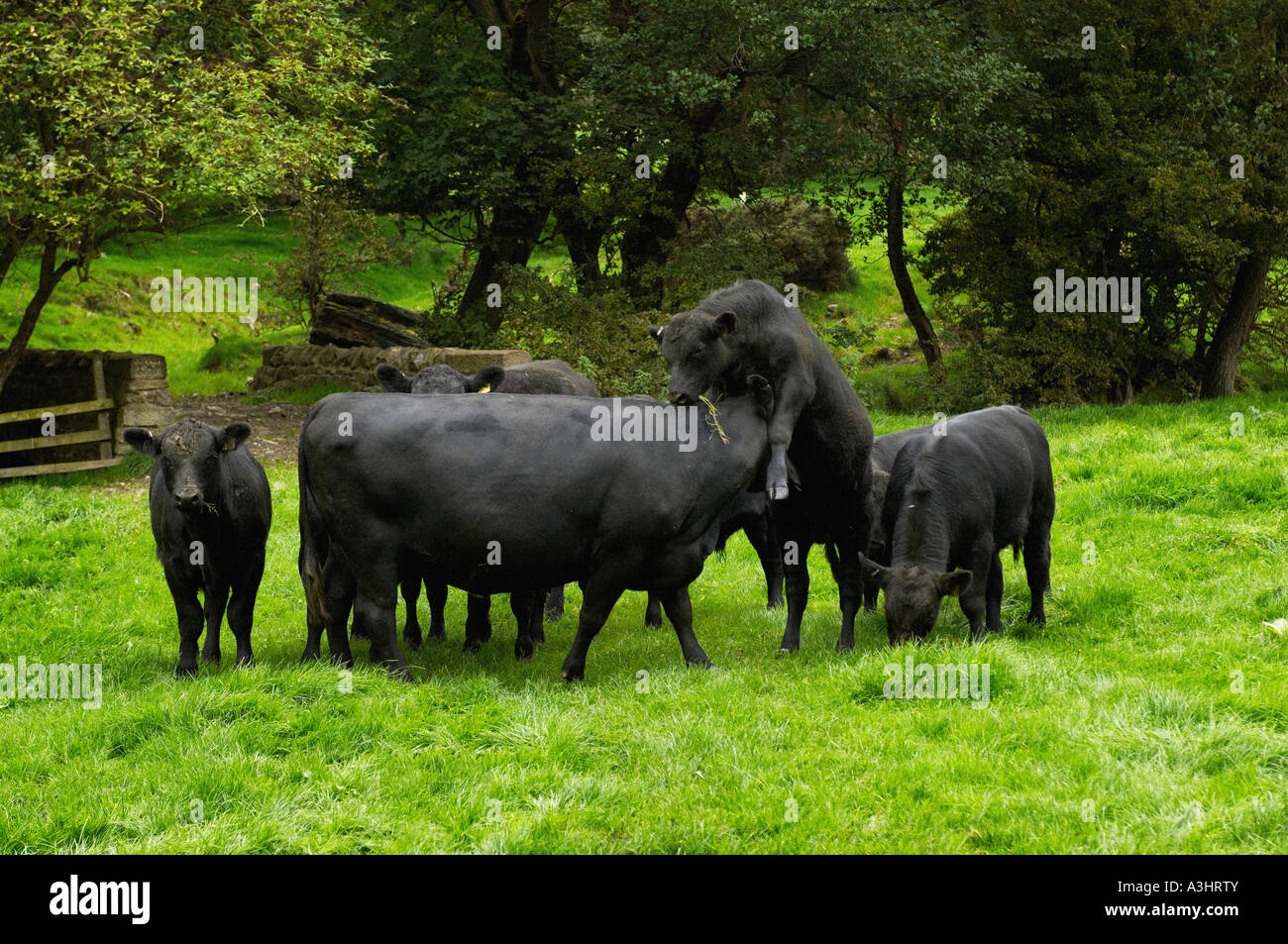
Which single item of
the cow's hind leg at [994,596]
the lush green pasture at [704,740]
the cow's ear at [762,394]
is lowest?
the lush green pasture at [704,740]

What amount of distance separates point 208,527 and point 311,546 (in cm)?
81

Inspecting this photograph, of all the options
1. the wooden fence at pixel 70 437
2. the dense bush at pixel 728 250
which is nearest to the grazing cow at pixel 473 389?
the wooden fence at pixel 70 437

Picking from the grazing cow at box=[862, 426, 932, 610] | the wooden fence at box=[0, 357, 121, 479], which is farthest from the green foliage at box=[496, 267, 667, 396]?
the grazing cow at box=[862, 426, 932, 610]

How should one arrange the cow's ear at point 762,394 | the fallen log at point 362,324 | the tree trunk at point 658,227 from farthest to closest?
the fallen log at point 362,324
the tree trunk at point 658,227
the cow's ear at point 762,394

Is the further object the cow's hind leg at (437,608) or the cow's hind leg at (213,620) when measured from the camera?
the cow's hind leg at (437,608)

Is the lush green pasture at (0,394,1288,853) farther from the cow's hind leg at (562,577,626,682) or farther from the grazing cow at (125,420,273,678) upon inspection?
the grazing cow at (125,420,273,678)

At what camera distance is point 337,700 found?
7.73 m

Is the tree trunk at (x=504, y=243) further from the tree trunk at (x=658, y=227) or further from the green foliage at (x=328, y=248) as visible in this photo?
the green foliage at (x=328, y=248)

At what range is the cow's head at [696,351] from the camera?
29.6 ft

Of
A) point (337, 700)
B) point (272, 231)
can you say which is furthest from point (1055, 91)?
point (272, 231)

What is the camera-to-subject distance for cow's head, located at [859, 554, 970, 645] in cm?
863

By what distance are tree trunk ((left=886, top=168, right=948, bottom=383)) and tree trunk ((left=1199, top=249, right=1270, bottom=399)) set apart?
191 inches

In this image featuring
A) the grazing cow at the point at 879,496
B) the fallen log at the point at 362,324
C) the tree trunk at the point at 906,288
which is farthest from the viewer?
the fallen log at the point at 362,324

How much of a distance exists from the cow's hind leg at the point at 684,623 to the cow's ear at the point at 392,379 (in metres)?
3.76
